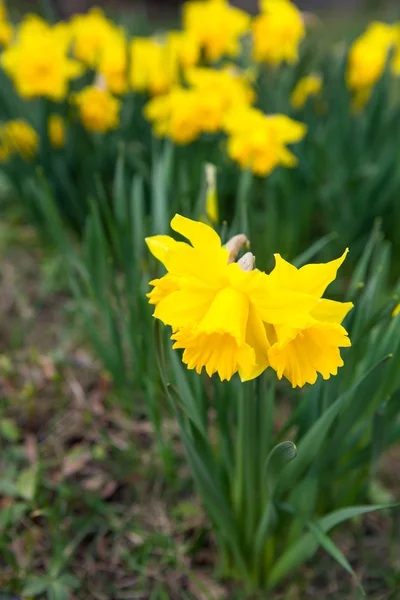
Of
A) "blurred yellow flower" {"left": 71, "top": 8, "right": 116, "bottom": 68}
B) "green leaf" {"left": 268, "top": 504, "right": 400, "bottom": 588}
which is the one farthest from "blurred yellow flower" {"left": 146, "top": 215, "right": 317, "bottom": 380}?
"blurred yellow flower" {"left": 71, "top": 8, "right": 116, "bottom": 68}

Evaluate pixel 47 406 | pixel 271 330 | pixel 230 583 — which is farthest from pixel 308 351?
pixel 47 406

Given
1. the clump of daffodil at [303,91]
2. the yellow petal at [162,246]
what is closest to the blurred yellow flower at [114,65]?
the clump of daffodil at [303,91]

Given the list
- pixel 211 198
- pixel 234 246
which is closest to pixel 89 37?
pixel 211 198

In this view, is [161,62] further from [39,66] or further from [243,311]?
[243,311]

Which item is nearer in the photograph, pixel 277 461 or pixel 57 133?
pixel 277 461

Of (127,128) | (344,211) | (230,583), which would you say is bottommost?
(230,583)

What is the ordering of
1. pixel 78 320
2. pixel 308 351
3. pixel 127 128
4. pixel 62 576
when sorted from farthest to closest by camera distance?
pixel 127 128 < pixel 78 320 < pixel 62 576 < pixel 308 351

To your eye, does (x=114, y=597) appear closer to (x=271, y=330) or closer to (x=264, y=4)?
(x=271, y=330)
